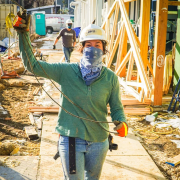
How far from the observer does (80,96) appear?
8.35 ft

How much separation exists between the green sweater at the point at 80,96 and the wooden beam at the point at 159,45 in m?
4.62

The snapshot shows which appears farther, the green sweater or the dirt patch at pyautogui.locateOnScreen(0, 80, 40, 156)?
the dirt patch at pyautogui.locateOnScreen(0, 80, 40, 156)

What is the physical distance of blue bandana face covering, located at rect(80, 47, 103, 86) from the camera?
2586mm

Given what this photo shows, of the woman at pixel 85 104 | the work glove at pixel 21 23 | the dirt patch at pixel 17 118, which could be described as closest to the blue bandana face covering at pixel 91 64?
A: the woman at pixel 85 104

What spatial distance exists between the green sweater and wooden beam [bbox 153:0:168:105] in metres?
4.62

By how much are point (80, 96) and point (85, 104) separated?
0.08m

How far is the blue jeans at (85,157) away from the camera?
2.47 m

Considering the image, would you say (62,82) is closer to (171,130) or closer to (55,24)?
(171,130)

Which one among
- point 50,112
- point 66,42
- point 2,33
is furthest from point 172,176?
point 2,33

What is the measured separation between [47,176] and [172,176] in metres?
1.84

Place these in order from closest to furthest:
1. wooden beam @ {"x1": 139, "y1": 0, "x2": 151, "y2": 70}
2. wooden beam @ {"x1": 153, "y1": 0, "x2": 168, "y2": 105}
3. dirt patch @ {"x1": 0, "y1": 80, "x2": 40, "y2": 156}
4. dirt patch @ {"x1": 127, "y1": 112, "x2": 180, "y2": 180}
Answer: dirt patch @ {"x1": 127, "y1": 112, "x2": 180, "y2": 180} → dirt patch @ {"x1": 0, "y1": 80, "x2": 40, "y2": 156} → wooden beam @ {"x1": 153, "y1": 0, "x2": 168, "y2": 105} → wooden beam @ {"x1": 139, "y1": 0, "x2": 151, "y2": 70}

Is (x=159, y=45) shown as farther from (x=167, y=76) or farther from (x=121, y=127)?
(x=121, y=127)

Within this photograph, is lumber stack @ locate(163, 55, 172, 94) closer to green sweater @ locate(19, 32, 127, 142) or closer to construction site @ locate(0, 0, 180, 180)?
construction site @ locate(0, 0, 180, 180)

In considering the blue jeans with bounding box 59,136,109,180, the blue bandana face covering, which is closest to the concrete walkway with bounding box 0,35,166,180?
the blue jeans with bounding box 59,136,109,180
